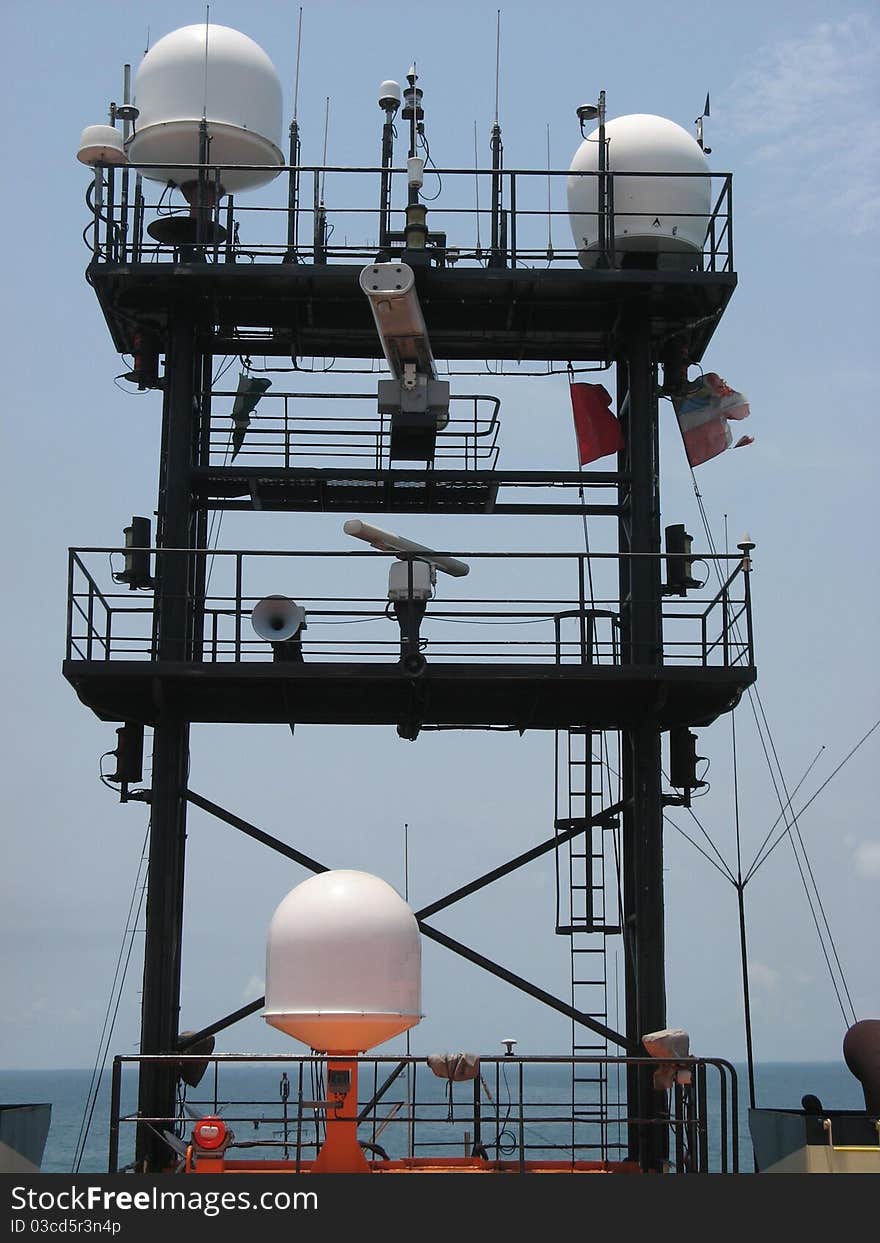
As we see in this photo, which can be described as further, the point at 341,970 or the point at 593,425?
the point at 593,425

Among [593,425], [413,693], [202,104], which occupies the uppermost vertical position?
[202,104]

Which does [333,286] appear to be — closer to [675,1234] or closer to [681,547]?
[681,547]

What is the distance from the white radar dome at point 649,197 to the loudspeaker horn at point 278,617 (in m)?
6.97

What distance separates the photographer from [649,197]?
24406 mm

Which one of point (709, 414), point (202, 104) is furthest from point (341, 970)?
point (202, 104)

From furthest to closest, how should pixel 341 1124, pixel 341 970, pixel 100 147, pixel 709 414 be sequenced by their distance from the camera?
pixel 709 414
pixel 100 147
pixel 341 1124
pixel 341 970

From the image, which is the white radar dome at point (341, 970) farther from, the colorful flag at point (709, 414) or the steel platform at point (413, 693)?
the colorful flag at point (709, 414)

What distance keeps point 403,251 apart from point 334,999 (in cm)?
1108

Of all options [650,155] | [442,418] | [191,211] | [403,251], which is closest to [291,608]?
[442,418]

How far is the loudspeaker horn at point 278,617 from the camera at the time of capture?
73.2 feet

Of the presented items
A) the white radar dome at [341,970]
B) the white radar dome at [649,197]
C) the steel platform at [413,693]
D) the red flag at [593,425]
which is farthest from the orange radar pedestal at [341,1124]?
the white radar dome at [649,197]

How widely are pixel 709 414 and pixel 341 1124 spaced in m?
12.7

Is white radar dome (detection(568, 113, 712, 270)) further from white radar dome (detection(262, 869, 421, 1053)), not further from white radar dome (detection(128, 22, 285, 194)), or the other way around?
white radar dome (detection(262, 869, 421, 1053))

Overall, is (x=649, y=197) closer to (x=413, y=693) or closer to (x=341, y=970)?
(x=413, y=693)
